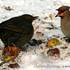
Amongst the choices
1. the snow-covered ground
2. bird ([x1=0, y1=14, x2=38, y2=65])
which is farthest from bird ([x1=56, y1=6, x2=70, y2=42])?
bird ([x1=0, y1=14, x2=38, y2=65])

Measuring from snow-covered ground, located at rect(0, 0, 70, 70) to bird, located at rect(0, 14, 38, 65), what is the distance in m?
0.14

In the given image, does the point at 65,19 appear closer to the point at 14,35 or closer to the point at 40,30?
the point at 40,30

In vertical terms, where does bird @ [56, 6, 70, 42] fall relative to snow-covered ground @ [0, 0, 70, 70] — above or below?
above

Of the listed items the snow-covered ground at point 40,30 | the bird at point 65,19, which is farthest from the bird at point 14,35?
the bird at point 65,19

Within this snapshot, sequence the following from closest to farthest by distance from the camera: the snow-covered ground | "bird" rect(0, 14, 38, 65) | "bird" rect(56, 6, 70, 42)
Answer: the snow-covered ground < "bird" rect(0, 14, 38, 65) < "bird" rect(56, 6, 70, 42)

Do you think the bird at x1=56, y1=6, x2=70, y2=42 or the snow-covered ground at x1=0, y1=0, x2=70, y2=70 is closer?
the snow-covered ground at x1=0, y1=0, x2=70, y2=70

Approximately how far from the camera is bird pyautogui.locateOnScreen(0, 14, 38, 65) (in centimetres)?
690

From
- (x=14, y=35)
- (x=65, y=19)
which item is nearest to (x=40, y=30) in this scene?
(x=65, y=19)

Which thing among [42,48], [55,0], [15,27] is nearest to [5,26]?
[15,27]

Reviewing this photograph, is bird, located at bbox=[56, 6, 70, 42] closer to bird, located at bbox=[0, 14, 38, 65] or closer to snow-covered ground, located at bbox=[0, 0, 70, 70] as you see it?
snow-covered ground, located at bbox=[0, 0, 70, 70]

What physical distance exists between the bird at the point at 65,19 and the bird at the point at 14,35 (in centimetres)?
65

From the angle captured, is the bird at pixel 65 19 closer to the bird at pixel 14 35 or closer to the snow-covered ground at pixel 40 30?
the snow-covered ground at pixel 40 30

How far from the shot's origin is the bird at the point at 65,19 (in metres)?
7.59

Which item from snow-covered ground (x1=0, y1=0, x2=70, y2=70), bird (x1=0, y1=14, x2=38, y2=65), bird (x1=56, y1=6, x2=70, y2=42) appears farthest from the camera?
bird (x1=56, y1=6, x2=70, y2=42)
